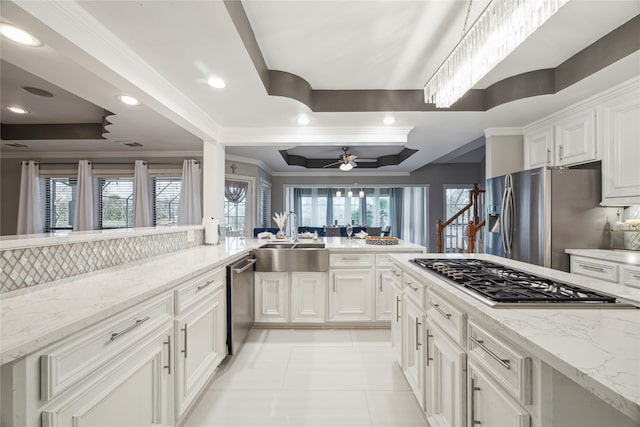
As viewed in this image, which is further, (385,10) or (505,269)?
(385,10)

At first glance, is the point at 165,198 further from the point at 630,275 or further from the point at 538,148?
the point at 630,275

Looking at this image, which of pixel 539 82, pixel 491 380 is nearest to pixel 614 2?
pixel 539 82

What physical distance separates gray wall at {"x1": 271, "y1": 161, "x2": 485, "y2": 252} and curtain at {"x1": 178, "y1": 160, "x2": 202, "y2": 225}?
2.57m

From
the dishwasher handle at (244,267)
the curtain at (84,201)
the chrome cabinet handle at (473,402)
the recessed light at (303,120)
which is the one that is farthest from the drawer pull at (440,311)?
the curtain at (84,201)

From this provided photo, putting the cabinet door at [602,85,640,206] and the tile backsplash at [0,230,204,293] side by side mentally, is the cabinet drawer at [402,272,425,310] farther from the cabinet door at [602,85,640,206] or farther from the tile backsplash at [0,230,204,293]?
the cabinet door at [602,85,640,206]

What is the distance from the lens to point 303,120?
9.73 ft

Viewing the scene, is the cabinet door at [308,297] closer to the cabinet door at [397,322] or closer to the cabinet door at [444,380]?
the cabinet door at [397,322]

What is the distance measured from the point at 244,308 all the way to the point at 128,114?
8.12 feet

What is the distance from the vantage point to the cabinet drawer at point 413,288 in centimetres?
149

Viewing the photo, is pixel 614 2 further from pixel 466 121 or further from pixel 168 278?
pixel 168 278

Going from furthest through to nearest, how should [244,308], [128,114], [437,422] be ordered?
1. [128,114]
2. [244,308]
3. [437,422]

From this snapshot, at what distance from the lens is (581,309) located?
0.89 m

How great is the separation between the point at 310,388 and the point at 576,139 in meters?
3.32

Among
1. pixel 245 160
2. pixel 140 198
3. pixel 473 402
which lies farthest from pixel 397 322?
pixel 140 198
